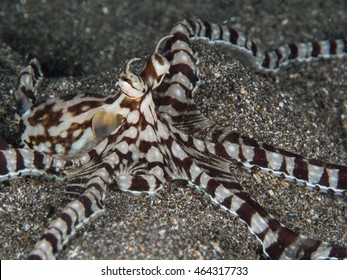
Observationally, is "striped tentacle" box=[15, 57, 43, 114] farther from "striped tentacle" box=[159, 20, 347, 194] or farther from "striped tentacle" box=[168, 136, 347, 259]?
"striped tentacle" box=[168, 136, 347, 259]

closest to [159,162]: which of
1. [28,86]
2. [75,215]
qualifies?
[75,215]

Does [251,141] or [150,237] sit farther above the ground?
[251,141]

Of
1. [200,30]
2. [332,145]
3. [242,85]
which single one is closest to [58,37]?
[200,30]

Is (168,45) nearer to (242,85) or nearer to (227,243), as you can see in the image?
(242,85)

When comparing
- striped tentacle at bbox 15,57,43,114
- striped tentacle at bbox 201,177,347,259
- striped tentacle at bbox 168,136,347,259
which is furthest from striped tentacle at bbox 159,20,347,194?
striped tentacle at bbox 15,57,43,114

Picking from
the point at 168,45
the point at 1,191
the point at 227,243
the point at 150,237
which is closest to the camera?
the point at 150,237
